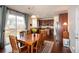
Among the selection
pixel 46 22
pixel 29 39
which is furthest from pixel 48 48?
pixel 46 22

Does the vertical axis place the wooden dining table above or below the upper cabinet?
below

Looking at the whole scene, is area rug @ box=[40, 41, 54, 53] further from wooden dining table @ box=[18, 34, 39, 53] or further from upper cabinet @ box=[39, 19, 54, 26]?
upper cabinet @ box=[39, 19, 54, 26]

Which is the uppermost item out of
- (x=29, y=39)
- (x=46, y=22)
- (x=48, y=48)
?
(x=46, y=22)

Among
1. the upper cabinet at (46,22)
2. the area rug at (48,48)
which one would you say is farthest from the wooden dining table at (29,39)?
the upper cabinet at (46,22)

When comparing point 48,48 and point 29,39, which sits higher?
point 29,39

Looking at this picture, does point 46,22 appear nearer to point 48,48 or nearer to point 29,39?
point 29,39

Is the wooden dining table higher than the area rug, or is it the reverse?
the wooden dining table

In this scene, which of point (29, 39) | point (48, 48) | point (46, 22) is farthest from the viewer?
point (48, 48)

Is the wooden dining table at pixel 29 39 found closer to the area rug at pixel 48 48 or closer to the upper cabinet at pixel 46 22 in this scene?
the area rug at pixel 48 48

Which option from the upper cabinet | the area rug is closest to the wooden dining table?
the area rug

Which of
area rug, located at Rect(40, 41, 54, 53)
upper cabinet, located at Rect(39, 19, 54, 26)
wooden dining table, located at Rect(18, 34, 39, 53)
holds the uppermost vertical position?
upper cabinet, located at Rect(39, 19, 54, 26)

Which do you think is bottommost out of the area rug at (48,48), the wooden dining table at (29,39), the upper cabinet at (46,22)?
the area rug at (48,48)

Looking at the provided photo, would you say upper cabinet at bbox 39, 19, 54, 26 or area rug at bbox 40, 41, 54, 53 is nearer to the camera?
area rug at bbox 40, 41, 54, 53
